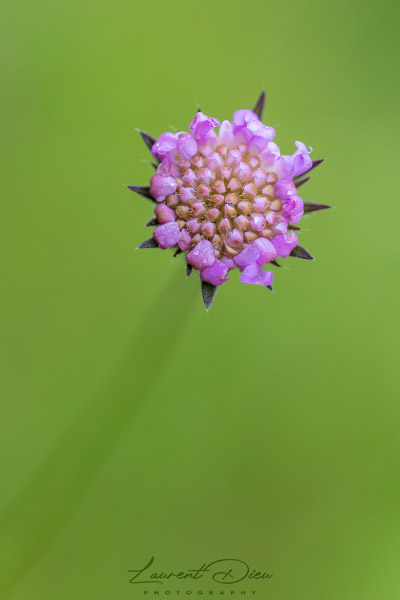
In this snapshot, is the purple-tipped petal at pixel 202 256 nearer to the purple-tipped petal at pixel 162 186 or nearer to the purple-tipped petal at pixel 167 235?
the purple-tipped petal at pixel 167 235

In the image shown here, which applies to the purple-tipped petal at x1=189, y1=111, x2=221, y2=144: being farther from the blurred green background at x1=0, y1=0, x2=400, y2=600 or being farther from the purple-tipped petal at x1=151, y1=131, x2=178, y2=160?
the blurred green background at x1=0, y1=0, x2=400, y2=600

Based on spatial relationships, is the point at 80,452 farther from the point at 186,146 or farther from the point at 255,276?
the point at 186,146

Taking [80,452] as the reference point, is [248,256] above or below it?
above

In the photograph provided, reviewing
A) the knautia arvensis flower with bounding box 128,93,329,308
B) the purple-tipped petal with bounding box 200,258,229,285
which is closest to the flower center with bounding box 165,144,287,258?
the knautia arvensis flower with bounding box 128,93,329,308

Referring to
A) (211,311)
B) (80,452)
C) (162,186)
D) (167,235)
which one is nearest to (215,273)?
(167,235)

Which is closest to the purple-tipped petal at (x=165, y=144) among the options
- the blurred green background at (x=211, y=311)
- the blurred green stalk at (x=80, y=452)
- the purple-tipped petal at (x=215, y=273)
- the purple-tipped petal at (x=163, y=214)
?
the purple-tipped petal at (x=163, y=214)

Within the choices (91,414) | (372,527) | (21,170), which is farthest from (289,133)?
(372,527)
